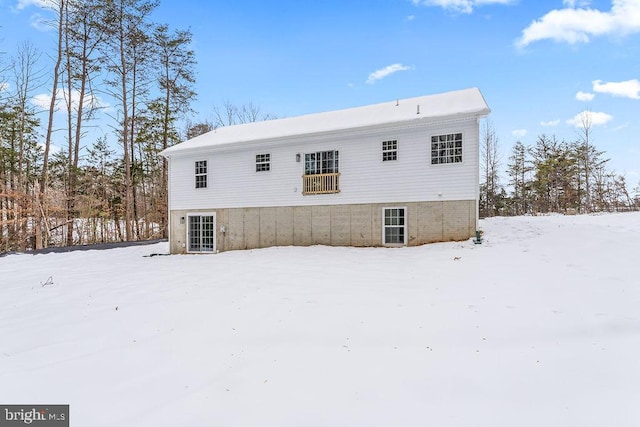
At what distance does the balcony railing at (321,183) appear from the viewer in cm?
1109

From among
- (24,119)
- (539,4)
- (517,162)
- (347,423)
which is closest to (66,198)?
(24,119)

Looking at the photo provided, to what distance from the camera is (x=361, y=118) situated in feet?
38.2

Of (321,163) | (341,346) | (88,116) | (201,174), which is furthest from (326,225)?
(88,116)

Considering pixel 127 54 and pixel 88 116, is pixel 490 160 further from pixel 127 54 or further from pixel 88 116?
pixel 88 116

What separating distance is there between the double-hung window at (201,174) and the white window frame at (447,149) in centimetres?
869

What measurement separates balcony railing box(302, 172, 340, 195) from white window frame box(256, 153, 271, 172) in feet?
5.11

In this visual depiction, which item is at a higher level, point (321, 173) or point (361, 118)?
point (361, 118)

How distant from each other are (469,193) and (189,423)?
9.25 metres

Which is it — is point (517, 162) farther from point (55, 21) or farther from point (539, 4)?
point (55, 21)

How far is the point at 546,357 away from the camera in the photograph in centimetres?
310

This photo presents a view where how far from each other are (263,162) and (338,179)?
3041 mm

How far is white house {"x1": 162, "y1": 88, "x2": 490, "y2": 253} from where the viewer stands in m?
9.77

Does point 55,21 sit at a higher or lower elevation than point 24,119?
higher

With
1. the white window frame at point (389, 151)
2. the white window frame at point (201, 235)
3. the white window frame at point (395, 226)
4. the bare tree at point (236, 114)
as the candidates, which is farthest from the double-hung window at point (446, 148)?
the bare tree at point (236, 114)
